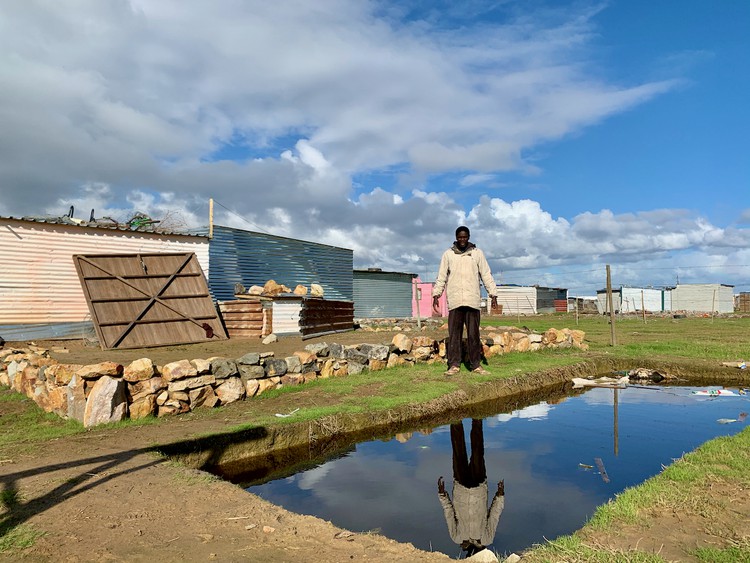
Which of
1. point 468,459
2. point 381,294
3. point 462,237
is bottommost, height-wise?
point 468,459

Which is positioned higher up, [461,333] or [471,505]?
[461,333]

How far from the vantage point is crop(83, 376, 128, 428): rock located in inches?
228

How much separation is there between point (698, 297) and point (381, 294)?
38009 mm

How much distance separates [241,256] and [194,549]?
50.0 ft

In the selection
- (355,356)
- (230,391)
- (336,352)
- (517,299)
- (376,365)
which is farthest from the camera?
(517,299)

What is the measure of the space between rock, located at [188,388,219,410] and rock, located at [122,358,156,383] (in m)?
0.63

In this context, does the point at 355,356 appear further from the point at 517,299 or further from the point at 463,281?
the point at 517,299

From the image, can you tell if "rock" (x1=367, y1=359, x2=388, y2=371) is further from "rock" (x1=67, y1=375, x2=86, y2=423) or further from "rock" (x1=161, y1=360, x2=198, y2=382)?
"rock" (x1=67, y1=375, x2=86, y2=423)

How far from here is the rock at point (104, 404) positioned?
580cm

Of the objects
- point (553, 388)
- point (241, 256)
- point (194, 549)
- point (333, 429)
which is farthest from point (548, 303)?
point (194, 549)

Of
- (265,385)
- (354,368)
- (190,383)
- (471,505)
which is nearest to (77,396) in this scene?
(190,383)

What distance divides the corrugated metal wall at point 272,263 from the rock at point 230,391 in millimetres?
9937

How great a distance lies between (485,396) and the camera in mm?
8172

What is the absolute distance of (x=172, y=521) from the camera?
3279 mm
